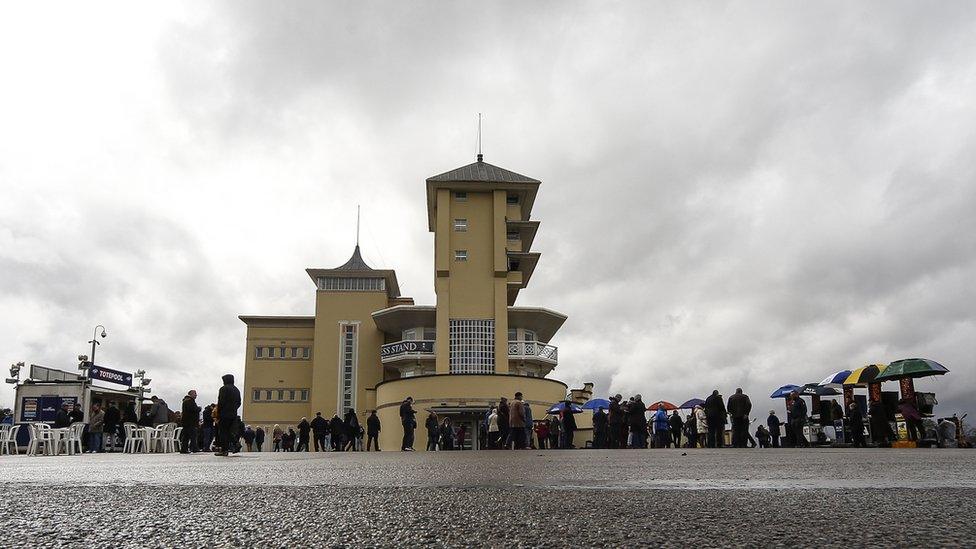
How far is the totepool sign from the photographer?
3200cm

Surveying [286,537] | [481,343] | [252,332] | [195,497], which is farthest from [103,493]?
[252,332]

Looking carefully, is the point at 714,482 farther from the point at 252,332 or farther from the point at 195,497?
the point at 252,332

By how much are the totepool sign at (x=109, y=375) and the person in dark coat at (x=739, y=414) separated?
25156 millimetres

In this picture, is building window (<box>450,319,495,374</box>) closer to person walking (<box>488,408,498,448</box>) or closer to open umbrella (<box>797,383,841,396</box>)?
person walking (<box>488,408,498,448</box>)

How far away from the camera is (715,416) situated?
21.3m

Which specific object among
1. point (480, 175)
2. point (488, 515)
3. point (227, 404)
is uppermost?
point (480, 175)

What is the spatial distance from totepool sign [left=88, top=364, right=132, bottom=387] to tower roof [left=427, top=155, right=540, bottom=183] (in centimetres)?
1949

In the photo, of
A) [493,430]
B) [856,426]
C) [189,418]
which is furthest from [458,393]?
[189,418]

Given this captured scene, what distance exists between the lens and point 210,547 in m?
2.08

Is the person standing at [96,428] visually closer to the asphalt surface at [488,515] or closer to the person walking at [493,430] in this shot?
the person walking at [493,430]

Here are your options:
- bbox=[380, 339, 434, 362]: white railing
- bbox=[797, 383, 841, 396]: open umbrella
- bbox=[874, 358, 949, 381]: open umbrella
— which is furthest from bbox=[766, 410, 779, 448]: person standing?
bbox=[380, 339, 434, 362]: white railing

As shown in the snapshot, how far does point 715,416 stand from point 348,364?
3424 centimetres

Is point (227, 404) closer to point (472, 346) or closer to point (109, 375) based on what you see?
point (109, 375)

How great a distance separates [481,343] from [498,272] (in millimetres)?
4276
